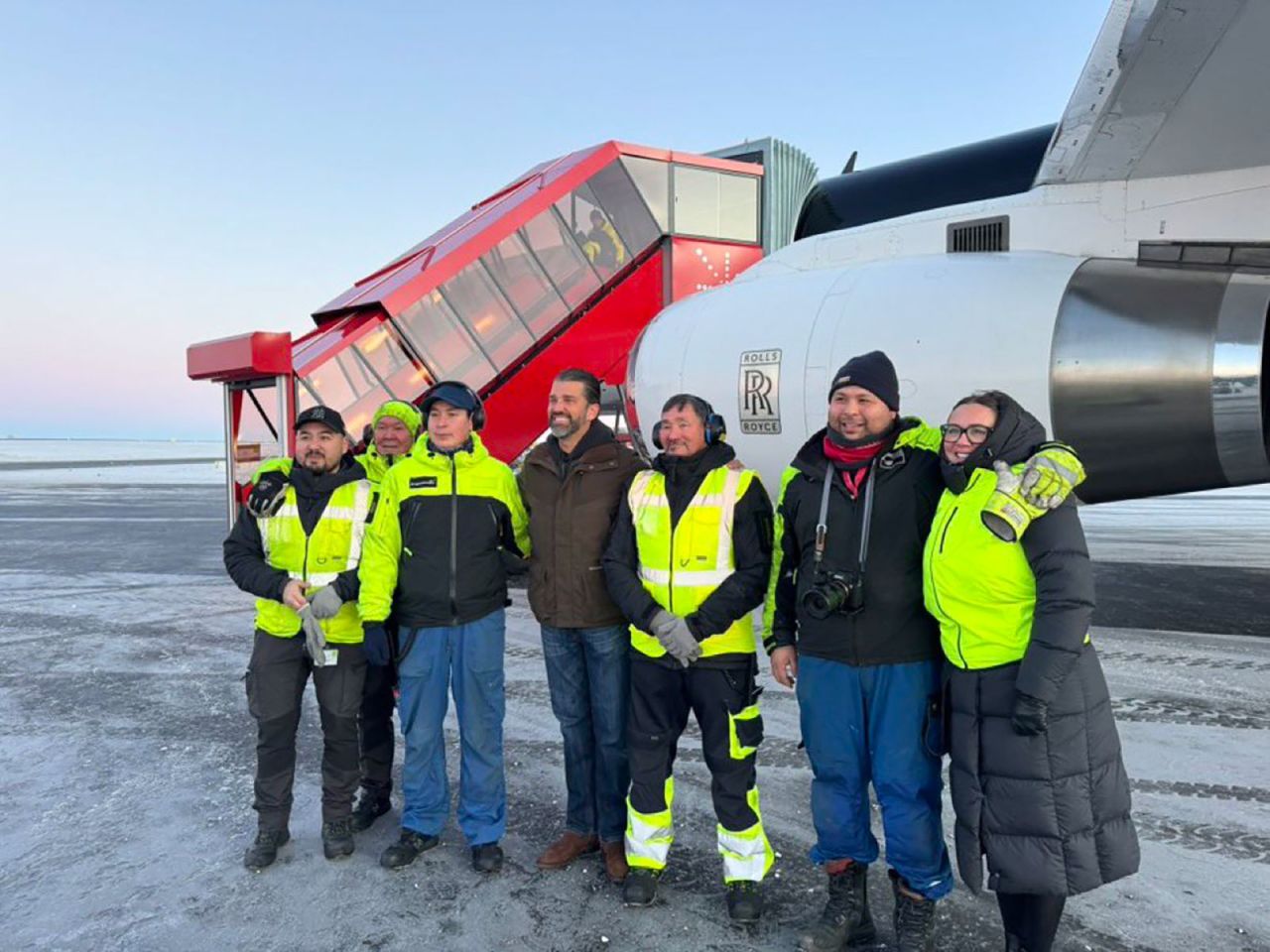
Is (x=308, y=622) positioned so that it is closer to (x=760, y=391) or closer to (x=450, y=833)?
(x=450, y=833)

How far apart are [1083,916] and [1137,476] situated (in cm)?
370

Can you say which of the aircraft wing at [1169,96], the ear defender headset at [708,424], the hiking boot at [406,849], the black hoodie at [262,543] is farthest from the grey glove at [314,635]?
the aircraft wing at [1169,96]

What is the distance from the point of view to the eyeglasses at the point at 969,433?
109 inches

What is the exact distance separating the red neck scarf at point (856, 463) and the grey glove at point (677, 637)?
83cm

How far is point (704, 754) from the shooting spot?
331cm

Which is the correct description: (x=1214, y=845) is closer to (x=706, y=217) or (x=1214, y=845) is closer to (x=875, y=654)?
(x=875, y=654)

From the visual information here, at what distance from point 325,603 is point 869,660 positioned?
91.8 inches

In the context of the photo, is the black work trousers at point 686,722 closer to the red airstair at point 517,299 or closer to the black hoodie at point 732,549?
the black hoodie at point 732,549

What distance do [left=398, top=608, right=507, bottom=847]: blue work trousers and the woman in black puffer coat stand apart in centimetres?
195

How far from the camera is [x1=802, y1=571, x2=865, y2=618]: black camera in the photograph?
2945mm

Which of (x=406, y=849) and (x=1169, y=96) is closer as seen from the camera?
(x=406, y=849)

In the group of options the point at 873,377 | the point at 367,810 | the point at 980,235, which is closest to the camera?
the point at 873,377

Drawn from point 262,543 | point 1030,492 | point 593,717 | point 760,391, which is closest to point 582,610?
point 593,717

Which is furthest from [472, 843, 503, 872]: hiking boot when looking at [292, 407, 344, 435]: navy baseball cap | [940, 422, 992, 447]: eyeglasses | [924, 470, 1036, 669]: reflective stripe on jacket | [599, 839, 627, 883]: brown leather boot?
[940, 422, 992, 447]: eyeglasses
